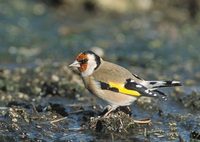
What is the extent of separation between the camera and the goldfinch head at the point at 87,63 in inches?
313

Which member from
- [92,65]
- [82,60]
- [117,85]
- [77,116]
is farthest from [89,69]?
[77,116]

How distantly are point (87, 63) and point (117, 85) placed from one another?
1.86ft

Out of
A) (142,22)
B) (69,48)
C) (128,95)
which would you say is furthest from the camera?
(142,22)

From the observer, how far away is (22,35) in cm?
1502

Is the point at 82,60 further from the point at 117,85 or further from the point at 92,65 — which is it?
the point at 117,85

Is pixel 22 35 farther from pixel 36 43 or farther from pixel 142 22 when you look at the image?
pixel 142 22

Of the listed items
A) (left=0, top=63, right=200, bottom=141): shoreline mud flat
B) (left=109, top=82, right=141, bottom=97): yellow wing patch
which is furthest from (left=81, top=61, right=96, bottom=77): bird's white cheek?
(left=0, top=63, right=200, bottom=141): shoreline mud flat

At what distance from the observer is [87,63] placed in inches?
315

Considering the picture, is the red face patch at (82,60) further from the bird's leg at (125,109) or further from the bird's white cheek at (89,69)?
the bird's leg at (125,109)

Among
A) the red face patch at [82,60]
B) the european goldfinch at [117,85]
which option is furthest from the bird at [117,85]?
the red face patch at [82,60]

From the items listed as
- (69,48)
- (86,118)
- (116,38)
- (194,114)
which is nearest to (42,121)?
(86,118)

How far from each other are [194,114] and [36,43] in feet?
21.3

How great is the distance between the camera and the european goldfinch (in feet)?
24.7

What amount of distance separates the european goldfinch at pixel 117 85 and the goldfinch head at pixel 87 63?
21 mm
